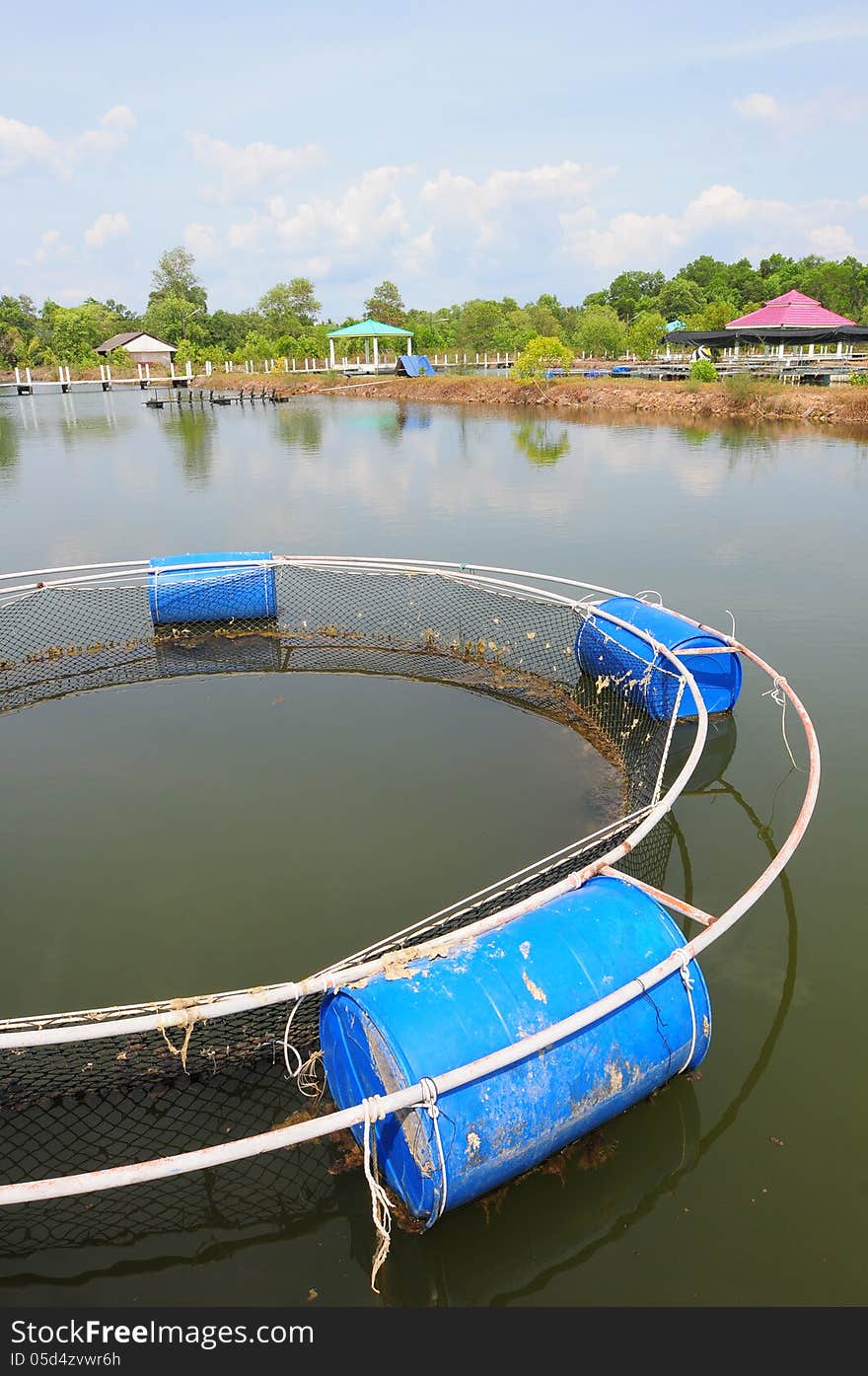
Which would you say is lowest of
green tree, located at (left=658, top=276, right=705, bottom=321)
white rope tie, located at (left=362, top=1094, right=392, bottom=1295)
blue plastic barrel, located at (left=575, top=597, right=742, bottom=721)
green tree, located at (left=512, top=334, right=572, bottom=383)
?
white rope tie, located at (left=362, top=1094, right=392, bottom=1295)

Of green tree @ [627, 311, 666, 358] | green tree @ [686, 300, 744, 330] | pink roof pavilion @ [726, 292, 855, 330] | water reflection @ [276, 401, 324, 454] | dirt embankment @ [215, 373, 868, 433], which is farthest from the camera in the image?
green tree @ [686, 300, 744, 330]

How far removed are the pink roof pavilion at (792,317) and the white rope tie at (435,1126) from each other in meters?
45.2

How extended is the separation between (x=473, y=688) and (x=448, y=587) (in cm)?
380

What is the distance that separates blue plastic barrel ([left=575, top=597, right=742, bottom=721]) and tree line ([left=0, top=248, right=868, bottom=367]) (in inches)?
2170

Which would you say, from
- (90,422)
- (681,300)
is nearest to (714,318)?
(681,300)

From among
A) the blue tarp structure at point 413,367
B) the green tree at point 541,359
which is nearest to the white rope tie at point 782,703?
the green tree at point 541,359

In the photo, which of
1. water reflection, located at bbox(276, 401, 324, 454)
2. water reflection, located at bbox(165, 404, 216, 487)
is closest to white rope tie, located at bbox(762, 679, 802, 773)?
water reflection, located at bbox(165, 404, 216, 487)

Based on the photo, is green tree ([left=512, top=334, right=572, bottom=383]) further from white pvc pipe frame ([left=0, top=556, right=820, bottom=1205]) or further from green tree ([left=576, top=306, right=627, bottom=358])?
white pvc pipe frame ([left=0, top=556, right=820, bottom=1205])

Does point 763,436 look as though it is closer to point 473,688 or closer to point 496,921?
point 473,688

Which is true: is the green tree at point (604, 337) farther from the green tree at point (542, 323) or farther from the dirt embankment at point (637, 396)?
the dirt embankment at point (637, 396)

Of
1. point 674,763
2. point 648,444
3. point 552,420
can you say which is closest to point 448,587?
point 674,763

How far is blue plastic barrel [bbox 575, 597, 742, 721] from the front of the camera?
9.55 metres

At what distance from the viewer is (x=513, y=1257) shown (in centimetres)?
431

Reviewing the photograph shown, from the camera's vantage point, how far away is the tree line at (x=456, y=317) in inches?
2562
